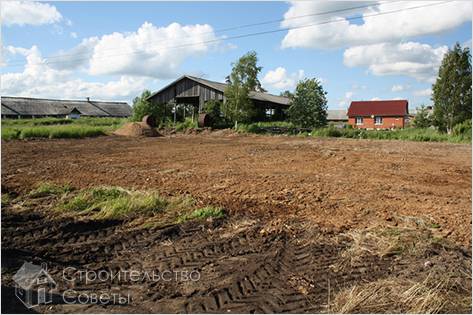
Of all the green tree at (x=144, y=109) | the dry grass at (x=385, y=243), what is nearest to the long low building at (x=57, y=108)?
the green tree at (x=144, y=109)

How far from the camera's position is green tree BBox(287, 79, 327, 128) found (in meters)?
29.3

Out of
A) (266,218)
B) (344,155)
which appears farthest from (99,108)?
(266,218)

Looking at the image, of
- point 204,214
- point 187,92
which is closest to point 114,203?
point 204,214

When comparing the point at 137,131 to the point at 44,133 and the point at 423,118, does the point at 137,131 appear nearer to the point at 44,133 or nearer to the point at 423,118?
the point at 44,133

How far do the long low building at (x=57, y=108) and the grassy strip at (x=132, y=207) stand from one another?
54153 mm

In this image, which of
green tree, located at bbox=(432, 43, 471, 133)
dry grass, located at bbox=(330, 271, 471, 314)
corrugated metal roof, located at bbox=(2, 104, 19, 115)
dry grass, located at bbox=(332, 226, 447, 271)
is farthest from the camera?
corrugated metal roof, located at bbox=(2, 104, 19, 115)

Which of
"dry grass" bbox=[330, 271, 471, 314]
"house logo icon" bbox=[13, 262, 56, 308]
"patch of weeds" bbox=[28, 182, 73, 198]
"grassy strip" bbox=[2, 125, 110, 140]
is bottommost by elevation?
"house logo icon" bbox=[13, 262, 56, 308]

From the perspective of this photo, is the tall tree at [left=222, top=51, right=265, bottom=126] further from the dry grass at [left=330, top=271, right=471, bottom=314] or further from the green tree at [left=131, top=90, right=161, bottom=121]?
the dry grass at [left=330, top=271, right=471, bottom=314]

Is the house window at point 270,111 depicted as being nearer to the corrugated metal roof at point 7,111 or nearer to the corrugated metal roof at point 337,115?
the corrugated metal roof at point 337,115

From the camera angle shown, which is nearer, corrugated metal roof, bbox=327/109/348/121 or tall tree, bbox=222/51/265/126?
tall tree, bbox=222/51/265/126

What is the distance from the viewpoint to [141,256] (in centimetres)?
446

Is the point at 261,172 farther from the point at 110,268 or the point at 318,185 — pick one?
the point at 110,268

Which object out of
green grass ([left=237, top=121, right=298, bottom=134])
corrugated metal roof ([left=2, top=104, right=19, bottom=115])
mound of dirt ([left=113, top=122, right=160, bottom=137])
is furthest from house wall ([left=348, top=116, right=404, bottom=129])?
corrugated metal roof ([left=2, top=104, right=19, bottom=115])

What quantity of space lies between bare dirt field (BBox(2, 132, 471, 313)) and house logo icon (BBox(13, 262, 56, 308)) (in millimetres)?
114
